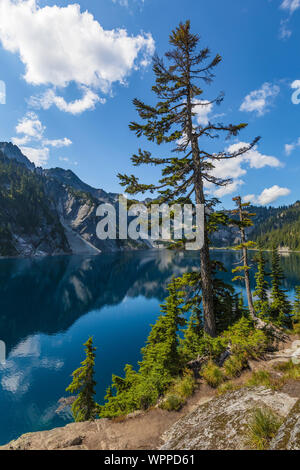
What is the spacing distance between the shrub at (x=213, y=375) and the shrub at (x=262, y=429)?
4596mm

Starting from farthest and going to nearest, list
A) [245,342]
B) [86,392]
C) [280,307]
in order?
[280,307]
[86,392]
[245,342]

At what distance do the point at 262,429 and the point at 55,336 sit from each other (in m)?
34.3

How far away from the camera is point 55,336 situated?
31.7 metres

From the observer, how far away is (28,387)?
19.8 metres

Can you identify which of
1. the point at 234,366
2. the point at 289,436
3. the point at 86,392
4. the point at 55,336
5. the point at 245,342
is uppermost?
the point at 289,436

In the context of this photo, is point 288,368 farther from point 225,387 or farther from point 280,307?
point 280,307

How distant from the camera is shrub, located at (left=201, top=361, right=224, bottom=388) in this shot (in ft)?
27.7

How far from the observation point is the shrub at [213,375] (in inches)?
332

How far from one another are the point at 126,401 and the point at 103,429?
1.62 meters

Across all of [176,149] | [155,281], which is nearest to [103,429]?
[176,149]

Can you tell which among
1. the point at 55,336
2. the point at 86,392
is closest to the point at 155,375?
the point at 86,392

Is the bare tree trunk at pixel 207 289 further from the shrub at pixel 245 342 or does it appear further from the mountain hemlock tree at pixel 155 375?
the mountain hemlock tree at pixel 155 375

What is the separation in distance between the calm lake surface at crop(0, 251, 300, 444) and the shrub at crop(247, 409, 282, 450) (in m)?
17.5
